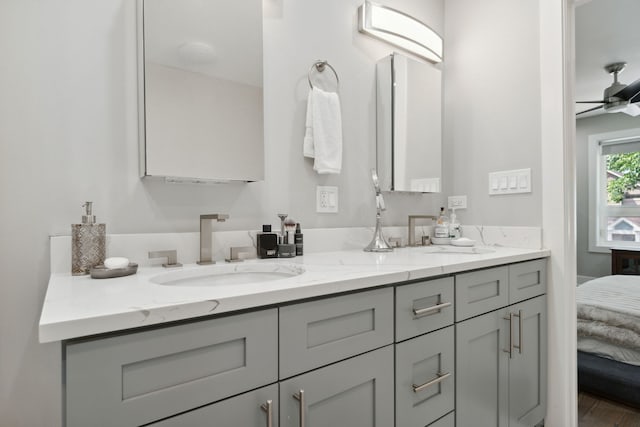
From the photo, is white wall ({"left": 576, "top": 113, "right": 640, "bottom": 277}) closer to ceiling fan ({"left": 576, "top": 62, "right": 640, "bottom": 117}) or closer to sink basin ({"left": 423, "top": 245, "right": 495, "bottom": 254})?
ceiling fan ({"left": 576, "top": 62, "right": 640, "bottom": 117})

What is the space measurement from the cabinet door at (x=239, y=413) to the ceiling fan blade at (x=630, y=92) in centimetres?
374

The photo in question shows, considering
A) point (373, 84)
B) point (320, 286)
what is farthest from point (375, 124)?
point (320, 286)

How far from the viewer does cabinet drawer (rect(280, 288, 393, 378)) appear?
788mm

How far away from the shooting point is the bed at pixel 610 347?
191cm

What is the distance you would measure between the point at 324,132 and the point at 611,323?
202 cm

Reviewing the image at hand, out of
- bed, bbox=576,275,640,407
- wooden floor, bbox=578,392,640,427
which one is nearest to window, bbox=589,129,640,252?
bed, bbox=576,275,640,407

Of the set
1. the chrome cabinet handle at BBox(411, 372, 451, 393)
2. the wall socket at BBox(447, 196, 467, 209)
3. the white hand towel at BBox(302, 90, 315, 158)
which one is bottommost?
the chrome cabinet handle at BBox(411, 372, 451, 393)

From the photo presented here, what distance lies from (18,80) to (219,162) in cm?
58

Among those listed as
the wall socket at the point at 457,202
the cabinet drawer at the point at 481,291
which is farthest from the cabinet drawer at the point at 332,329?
the wall socket at the point at 457,202

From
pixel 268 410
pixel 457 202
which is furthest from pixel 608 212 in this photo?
pixel 268 410

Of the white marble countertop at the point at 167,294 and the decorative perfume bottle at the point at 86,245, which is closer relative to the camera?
the white marble countertop at the point at 167,294

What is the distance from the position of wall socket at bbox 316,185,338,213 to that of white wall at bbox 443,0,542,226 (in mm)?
838

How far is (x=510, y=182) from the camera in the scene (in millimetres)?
1798

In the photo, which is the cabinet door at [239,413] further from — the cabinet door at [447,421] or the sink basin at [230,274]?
the cabinet door at [447,421]
